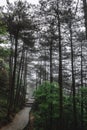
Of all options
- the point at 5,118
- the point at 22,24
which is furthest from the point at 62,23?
the point at 5,118

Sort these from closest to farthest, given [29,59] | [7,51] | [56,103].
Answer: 1. [7,51]
2. [56,103]
3. [29,59]

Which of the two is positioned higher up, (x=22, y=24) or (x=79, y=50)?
(x=22, y=24)

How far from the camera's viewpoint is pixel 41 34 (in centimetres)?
1606

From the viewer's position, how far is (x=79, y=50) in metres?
19.4

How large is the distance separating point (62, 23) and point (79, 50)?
238 inches

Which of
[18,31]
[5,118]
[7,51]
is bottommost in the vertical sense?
[5,118]

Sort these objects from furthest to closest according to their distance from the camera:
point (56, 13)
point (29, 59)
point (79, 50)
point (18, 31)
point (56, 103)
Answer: point (29, 59) < point (79, 50) < point (18, 31) < point (56, 103) < point (56, 13)

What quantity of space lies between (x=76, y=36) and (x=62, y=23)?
3553 millimetres

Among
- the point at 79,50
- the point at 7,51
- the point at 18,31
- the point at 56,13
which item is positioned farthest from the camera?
the point at 79,50

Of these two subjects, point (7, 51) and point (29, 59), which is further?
point (29, 59)

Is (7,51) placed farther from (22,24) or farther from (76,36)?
(76,36)

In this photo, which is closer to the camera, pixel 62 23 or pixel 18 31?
pixel 62 23

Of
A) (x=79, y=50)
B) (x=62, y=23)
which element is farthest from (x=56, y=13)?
(x=79, y=50)

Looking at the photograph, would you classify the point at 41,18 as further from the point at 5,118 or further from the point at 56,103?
the point at 5,118
